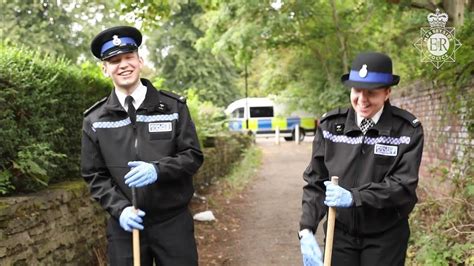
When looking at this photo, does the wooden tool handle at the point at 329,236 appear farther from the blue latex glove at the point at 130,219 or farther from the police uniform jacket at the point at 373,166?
the blue latex glove at the point at 130,219

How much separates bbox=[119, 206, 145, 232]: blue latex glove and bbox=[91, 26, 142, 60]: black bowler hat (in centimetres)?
86

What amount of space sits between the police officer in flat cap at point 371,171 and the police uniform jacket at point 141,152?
74 cm

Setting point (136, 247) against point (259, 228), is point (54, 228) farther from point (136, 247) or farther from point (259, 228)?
point (259, 228)

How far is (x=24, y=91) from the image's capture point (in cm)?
401

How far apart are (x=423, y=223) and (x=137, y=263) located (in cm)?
383

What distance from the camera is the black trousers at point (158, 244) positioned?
2844mm

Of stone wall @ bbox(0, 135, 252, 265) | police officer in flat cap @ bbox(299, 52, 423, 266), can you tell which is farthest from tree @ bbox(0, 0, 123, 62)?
police officer in flat cap @ bbox(299, 52, 423, 266)

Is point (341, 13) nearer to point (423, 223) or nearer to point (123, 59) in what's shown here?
point (423, 223)

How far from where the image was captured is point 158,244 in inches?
112

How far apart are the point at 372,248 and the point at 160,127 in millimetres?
1288

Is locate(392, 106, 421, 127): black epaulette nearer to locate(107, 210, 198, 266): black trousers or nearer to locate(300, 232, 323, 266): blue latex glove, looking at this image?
locate(300, 232, 323, 266): blue latex glove

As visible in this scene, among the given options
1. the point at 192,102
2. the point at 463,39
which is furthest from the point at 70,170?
the point at 192,102

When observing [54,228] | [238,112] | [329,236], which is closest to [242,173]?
[54,228]

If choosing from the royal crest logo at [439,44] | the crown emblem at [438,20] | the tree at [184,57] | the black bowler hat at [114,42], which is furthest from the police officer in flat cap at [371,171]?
the tree at [184,57]
